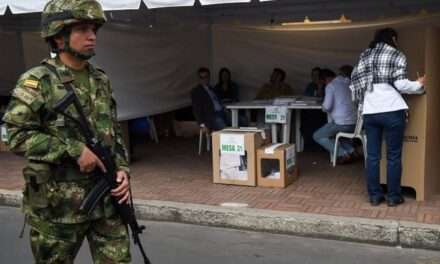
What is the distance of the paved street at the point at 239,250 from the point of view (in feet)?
13.7

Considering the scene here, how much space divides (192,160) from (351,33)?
Answer: 340 cm

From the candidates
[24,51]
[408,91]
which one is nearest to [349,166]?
[408,91]

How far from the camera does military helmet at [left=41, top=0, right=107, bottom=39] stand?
7.84ft

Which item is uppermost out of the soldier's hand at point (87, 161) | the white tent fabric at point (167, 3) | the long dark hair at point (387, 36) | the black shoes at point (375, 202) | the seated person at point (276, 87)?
the white tent fabric at point (167, 3)

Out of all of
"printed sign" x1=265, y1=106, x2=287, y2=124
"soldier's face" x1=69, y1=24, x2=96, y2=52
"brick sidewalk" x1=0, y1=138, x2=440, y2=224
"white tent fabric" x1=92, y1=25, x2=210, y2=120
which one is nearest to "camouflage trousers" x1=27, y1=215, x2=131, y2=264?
"soldier's face" x1=69, y1=24, x2=96, y2=52

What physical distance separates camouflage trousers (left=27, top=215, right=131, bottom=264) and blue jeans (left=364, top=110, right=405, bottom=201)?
2927 mm

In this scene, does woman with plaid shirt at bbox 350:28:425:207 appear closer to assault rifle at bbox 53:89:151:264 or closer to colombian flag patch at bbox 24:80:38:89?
assault rifle at bbox 53:89:151:264

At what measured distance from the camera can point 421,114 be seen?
4918 millimetres

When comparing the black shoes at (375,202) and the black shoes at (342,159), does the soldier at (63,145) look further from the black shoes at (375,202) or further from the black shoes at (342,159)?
the black shoes at (342,159)

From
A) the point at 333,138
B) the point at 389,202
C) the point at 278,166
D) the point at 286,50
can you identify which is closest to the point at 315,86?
the point at 286,50

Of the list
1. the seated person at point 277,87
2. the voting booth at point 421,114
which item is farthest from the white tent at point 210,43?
the voting booth at point 421,114

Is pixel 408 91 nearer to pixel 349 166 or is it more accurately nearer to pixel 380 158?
pixel 380 158

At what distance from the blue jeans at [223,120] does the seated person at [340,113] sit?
5.04 ft

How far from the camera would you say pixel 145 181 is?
6.55m
